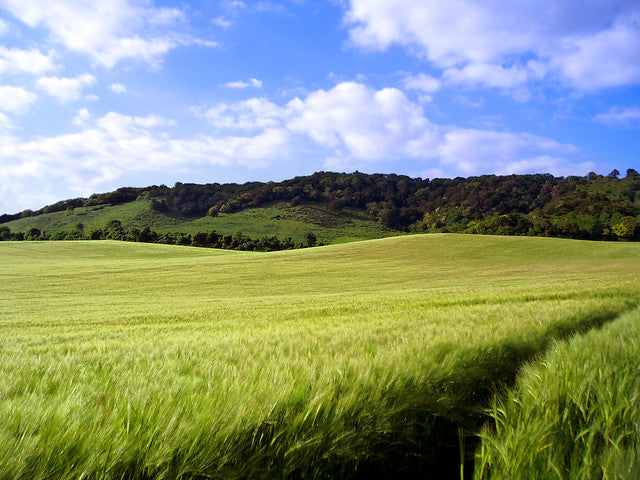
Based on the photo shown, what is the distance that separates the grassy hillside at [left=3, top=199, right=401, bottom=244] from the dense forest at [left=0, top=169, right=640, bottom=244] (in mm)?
7320

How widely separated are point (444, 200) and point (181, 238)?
107114 millimetres

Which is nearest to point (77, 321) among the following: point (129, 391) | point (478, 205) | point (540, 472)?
point (129, 391)

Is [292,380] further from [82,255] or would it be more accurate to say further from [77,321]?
[82,255]

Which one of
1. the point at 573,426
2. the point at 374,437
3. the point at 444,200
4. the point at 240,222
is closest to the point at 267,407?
the point at 374,437

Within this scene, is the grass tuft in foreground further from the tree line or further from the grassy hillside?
the grassy hillside

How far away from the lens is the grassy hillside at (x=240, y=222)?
111 m

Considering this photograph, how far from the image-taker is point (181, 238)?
307 ft

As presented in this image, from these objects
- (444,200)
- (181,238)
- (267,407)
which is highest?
(444,200)

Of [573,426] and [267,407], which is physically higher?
[267,407]

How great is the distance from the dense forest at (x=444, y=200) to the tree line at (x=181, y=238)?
3.21 m

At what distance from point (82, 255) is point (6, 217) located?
11148 cm

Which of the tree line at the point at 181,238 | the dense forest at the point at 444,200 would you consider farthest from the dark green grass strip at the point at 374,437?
the dense forest at the point at 444,200

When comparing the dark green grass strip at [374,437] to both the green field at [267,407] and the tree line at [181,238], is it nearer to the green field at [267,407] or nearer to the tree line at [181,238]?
the green field at [267,407]

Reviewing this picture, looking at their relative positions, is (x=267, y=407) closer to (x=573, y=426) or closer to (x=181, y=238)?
(x=573, y=426)
